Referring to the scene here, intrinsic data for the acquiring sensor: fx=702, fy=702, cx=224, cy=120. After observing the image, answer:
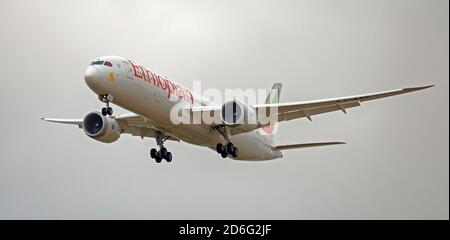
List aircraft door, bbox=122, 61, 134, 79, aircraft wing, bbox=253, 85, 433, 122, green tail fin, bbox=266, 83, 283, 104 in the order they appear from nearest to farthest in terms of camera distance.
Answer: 1. aircraft door, bbox=122, 61, 134, 79
2. aircraft wing, bbox=253, 85, 433, 122
3. green tail fin, bbox=266, 83, 283, 104

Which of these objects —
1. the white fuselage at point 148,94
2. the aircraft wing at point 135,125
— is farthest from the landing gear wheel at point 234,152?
the aircraft wing at point 135,125

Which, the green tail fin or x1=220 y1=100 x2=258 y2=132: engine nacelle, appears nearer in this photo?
x1=220 y1=100 x2=258 y2=132: engine nacelle

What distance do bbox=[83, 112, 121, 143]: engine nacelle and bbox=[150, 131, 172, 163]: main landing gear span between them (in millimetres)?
2452

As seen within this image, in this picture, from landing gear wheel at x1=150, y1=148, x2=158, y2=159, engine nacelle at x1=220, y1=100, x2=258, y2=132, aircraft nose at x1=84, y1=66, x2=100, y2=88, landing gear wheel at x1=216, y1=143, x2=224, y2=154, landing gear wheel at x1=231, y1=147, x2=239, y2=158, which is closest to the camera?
aircraft nose at x1=84, y1=66, x2=100, y2=88

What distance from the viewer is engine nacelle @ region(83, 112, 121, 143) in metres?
39.1

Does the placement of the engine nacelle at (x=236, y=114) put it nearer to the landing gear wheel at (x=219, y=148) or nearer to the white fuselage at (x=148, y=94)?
the white fuselage at (x=148, y=94)

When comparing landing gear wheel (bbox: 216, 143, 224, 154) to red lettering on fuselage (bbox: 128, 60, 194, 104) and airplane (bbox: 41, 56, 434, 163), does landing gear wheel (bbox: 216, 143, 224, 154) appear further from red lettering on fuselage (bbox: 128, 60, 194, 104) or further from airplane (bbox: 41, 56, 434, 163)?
red lettering on fuselage (bbox: 128, 60, 194, 104)

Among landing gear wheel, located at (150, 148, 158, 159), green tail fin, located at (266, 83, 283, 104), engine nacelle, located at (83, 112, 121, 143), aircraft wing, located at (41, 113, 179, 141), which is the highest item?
green tail fin, located at (266, 83, 283, 104)

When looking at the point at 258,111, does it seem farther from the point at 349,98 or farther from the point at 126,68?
the point at 126,68

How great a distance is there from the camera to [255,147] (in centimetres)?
4212

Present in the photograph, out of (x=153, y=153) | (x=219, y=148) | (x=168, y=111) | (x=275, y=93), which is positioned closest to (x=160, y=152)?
(x=153, y=153)

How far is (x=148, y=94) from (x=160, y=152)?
7.13m

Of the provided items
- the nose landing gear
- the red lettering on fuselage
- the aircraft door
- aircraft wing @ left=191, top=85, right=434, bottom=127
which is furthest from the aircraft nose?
the nose landing gear
